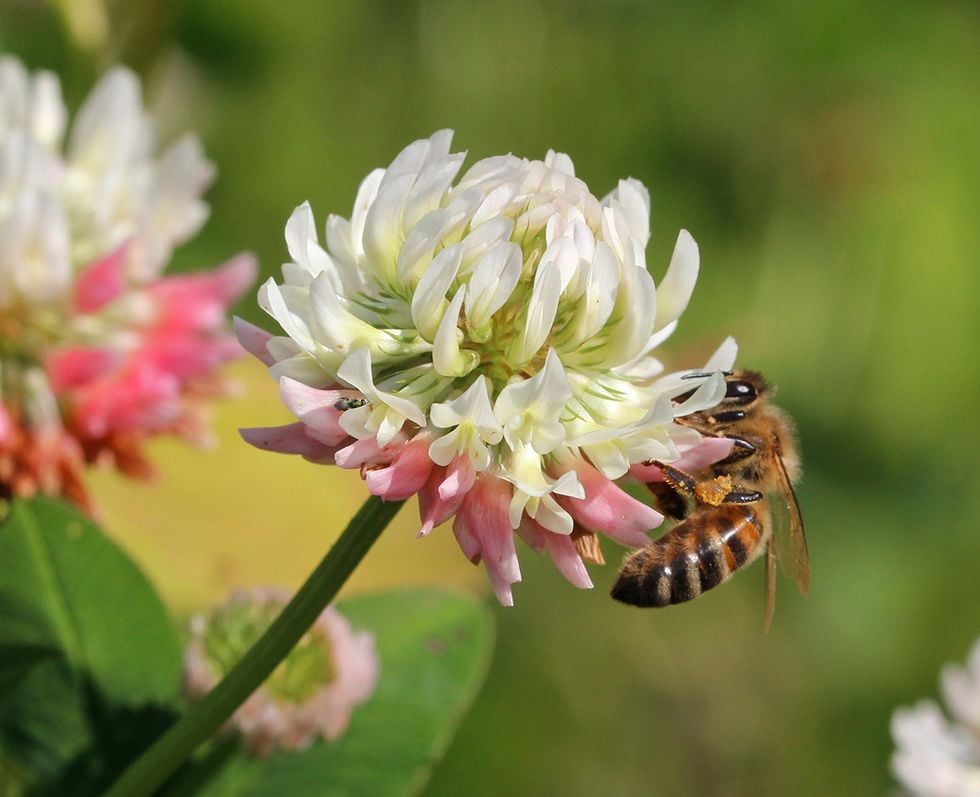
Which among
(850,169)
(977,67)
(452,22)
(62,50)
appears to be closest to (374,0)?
(452,22)

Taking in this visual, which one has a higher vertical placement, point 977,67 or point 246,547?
point 977,67

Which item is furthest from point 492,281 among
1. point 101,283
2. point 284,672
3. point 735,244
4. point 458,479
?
point 735,244

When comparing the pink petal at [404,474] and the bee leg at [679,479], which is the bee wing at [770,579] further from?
the pink petal at [404,474]

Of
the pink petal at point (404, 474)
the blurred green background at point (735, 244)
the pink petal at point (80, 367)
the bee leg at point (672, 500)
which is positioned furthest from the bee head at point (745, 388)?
the blurred green background at point (735, 244)

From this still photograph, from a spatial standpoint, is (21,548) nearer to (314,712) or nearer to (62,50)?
(314,712)

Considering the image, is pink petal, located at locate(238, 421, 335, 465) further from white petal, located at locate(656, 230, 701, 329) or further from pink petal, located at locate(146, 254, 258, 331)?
pink petal, located at locate(146, 254, 258, 331)

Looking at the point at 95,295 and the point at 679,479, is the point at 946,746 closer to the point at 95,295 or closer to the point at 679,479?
the point at 679,479
